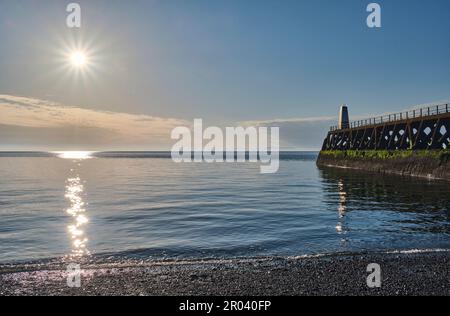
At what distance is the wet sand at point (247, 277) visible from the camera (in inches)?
287

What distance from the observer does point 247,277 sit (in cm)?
819

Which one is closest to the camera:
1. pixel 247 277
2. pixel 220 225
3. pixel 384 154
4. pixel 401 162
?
pixel 247 277

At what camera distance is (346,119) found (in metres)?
68.4

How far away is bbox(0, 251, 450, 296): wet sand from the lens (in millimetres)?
7301

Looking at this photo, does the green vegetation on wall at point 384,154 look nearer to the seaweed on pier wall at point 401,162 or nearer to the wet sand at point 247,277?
the seaweed on pier wall at point 401,162

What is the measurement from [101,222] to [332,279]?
11.7 metres

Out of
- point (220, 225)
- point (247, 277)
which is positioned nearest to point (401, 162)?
point (220, 225)

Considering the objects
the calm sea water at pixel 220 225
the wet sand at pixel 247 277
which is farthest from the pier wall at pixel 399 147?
the wet sand at pixel 247 277

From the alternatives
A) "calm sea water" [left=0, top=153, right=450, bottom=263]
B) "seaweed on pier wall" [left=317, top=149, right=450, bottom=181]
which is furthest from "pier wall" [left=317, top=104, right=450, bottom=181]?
"calm sea water" [left=0, top=153, right=450, bottom=263]

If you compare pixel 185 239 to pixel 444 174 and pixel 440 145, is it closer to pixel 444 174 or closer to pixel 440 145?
pixel 444 174

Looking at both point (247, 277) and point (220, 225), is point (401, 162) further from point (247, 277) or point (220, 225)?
point (247, 277)

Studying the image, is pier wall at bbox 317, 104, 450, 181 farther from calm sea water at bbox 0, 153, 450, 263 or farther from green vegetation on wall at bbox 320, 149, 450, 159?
calm sea water at bbox 0, 153, 450, 263

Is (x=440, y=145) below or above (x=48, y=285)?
above
